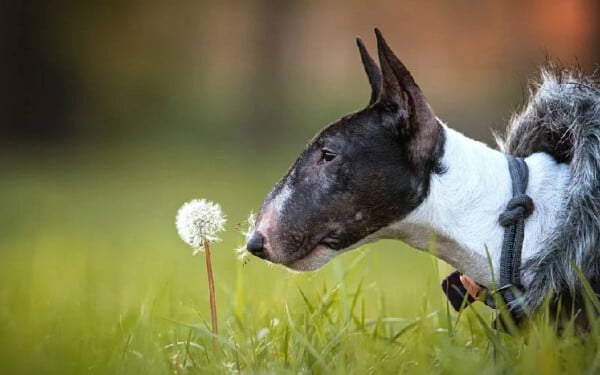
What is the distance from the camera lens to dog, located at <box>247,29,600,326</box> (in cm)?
309

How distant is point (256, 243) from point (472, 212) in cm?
68

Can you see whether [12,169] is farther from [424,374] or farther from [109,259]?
[424,374]

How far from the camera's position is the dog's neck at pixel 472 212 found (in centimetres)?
311

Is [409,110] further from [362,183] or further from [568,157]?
[568,157]

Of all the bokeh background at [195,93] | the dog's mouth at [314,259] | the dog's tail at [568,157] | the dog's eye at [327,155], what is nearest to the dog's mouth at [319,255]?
the dog's mouth at [314,259]

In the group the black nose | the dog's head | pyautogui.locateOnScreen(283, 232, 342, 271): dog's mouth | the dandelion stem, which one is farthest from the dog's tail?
the dandelion stem

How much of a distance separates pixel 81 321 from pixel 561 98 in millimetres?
1796

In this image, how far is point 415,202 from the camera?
10.2 feet

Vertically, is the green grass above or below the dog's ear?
below

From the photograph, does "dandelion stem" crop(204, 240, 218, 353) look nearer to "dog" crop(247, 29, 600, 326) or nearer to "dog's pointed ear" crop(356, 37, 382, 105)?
"dog" crop(247, 29, 600, 326)

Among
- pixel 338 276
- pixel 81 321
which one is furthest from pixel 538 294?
pixel 81 321

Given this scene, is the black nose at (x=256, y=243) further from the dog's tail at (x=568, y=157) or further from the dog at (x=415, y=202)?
the dog's tail at (x=568, y=157)

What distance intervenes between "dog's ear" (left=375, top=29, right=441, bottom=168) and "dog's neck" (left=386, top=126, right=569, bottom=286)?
7 centimetres

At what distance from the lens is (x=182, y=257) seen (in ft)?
22.1
